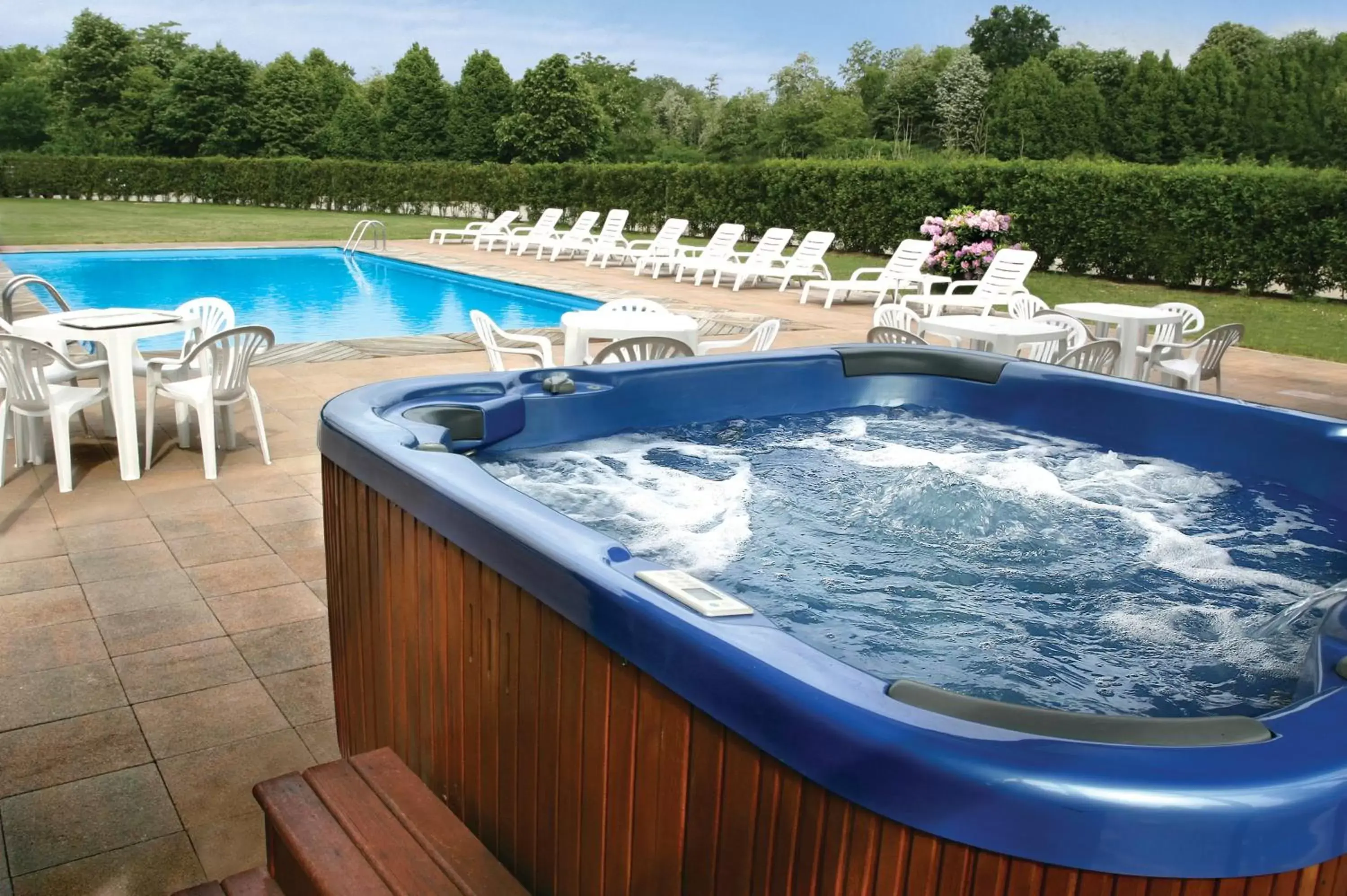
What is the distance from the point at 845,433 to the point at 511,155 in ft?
90.7

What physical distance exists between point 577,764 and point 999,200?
1258 centimetres

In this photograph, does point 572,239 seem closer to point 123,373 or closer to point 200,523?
point 123,373

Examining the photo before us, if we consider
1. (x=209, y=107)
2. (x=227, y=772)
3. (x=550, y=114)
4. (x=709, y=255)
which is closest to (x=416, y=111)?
(x=550, y=114)

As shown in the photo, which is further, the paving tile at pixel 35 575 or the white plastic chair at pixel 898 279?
the white plastic chair at pixel 898 279


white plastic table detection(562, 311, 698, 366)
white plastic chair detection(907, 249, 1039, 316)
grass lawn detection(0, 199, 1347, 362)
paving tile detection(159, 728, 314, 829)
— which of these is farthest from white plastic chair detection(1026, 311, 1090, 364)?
paving tile detection(159, 728, 314, 829)

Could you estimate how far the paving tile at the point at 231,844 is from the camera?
2.12m

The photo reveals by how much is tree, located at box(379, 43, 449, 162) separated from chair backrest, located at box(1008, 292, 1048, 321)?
1037 inches

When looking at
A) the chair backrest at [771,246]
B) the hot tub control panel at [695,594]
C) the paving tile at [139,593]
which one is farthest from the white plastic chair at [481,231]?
the hot tub control panel at [695,594]

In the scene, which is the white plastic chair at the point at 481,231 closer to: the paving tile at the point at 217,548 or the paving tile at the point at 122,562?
the paving tile at the point at 217,548

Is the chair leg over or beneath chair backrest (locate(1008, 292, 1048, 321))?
beneath

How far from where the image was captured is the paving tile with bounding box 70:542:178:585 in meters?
3.48

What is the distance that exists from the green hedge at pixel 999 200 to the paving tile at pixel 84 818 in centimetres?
1187

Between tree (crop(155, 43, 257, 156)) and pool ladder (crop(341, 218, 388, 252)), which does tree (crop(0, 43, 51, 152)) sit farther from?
pool ladder (crop(341, 218, 388, 252))

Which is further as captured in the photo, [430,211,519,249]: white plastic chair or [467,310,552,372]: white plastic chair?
[430,211,519,249]: white plastic chair
